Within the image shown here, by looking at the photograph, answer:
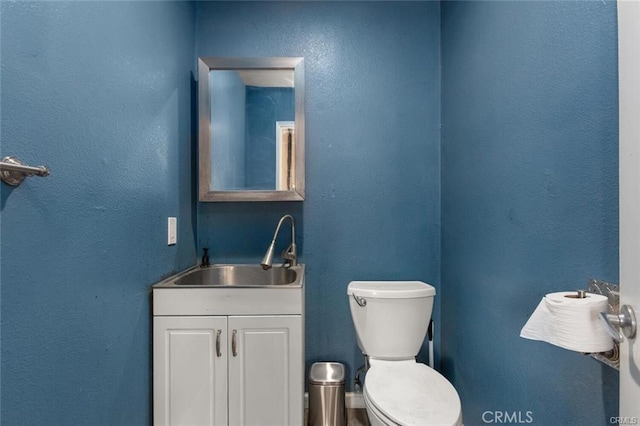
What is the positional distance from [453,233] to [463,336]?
0.51 meters

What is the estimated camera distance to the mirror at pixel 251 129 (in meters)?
1.58

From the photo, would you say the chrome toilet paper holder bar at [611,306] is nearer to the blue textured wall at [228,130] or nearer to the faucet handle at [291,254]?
the faucet handle at [291,254]

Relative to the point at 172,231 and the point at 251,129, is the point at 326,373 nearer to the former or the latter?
the point at 172,231

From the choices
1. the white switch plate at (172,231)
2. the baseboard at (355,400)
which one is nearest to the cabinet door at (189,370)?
the white switch plate at (172,231)

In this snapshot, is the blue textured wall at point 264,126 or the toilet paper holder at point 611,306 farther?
the blue textured wall at point 264,126

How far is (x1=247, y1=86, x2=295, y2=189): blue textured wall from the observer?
5.34 feet

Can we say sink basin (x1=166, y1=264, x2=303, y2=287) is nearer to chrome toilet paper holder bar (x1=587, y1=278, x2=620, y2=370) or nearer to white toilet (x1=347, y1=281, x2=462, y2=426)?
white toilet (x1=347, y1=281, x2=462, y2=426)

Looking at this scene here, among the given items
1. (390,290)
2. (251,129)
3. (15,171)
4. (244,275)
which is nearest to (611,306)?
(390,290)

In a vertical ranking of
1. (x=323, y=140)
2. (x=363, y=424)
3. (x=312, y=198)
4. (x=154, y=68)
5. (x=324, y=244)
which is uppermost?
(x=154, y=68)

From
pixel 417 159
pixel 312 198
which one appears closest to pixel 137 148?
pixel 312 198

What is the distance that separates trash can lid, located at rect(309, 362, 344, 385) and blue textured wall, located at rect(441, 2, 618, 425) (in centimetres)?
61

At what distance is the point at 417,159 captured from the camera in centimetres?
175

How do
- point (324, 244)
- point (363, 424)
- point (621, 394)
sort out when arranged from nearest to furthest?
point (621, 394) → point (363, 424) → point (324, 244)

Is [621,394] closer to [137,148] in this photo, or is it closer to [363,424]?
[363,424]
